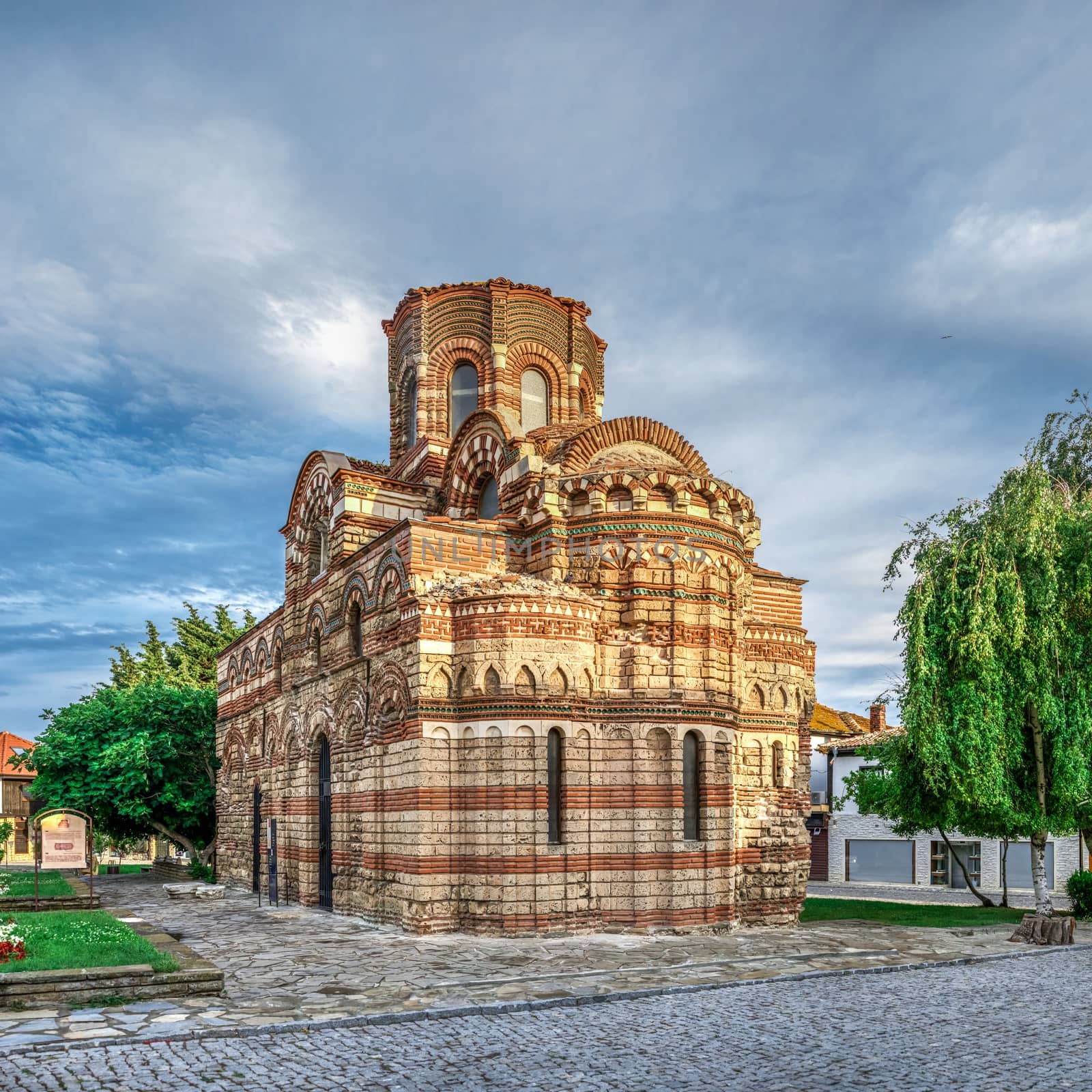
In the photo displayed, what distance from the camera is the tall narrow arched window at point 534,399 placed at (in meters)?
24.5

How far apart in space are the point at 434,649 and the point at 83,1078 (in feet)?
28.7

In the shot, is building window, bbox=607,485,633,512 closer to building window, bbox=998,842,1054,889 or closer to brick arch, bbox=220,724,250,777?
brick arch, bbox=220,724,250,777

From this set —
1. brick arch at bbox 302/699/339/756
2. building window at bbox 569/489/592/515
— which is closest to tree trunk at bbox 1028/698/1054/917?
building window at bbox 569/489/592/515

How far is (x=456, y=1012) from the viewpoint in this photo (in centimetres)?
973

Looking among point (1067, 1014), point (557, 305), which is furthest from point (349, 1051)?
point (557, 305)

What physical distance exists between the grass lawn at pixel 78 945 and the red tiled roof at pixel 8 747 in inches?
1564

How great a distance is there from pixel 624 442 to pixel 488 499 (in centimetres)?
316

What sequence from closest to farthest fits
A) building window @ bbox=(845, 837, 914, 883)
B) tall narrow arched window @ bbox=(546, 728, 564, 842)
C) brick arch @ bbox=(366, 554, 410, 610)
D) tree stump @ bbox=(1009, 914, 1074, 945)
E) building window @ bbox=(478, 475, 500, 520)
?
tree stump @ bbox=(1009, 914, 1074, 945), tall narrow arched window @ bbox=(546, 728, 564, 842), brick arch @ bbox=(366, 554, 410, 610), building window @ bbox=(478, 475, 500, 520), building window @ bbox=(845, 837, 914, 883)

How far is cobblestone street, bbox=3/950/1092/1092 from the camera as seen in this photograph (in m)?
7.50

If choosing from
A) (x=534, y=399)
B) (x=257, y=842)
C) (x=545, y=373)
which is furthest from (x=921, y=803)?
(x=257, y=842)

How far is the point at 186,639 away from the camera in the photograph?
143 ft

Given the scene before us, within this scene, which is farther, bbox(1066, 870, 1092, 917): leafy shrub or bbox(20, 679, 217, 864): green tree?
bbox(20, 679, 217, 864): green tree

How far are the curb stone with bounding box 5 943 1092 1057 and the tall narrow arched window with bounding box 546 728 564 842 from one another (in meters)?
4.43

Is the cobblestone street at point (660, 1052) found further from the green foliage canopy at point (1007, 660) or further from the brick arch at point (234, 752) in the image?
the brick arch at point (234, 752)
